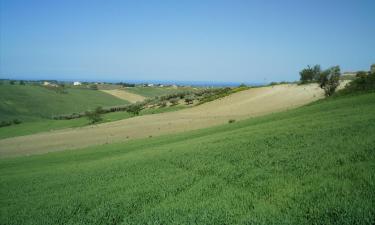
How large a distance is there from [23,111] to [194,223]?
98.2 meters

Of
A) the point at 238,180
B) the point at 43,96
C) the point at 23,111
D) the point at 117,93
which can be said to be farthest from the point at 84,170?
the point at 117,93

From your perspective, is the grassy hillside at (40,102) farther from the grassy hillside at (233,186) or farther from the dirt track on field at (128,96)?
the grassy hillside at (233,186)

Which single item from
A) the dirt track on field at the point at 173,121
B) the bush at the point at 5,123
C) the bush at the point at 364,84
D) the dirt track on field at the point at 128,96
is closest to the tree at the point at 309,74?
the dirt track on field at the point at 173,121

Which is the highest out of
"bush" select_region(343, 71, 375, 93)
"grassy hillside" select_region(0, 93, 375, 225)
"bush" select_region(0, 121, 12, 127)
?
"bush" select_region(343, 71, 375, 93)

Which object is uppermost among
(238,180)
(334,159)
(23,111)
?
(334,159)

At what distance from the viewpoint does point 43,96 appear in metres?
116

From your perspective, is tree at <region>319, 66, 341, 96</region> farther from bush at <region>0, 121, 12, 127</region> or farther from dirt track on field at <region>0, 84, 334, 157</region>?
bush at <region>0, 121, 12, 127</region>

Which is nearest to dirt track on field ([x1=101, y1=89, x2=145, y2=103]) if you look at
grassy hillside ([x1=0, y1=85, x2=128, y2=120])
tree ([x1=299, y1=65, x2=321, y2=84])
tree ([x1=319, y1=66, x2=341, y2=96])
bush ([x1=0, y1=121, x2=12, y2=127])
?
grassy hillside ([x1=0, y1=85, x2=128, y2=120])

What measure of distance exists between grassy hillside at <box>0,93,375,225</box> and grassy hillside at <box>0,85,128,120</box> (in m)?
80.2

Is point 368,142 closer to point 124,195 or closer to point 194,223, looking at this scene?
point 194,223

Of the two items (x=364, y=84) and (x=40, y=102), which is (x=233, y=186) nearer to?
(x=364, y=84)

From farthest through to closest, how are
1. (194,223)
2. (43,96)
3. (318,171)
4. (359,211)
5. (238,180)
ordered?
(43,96) < (238,180) < (318,171) < (194,223) < (359,211)

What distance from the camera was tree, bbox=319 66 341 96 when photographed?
50188 millimetres

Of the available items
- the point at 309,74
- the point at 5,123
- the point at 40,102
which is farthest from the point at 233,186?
the point at 40,102
